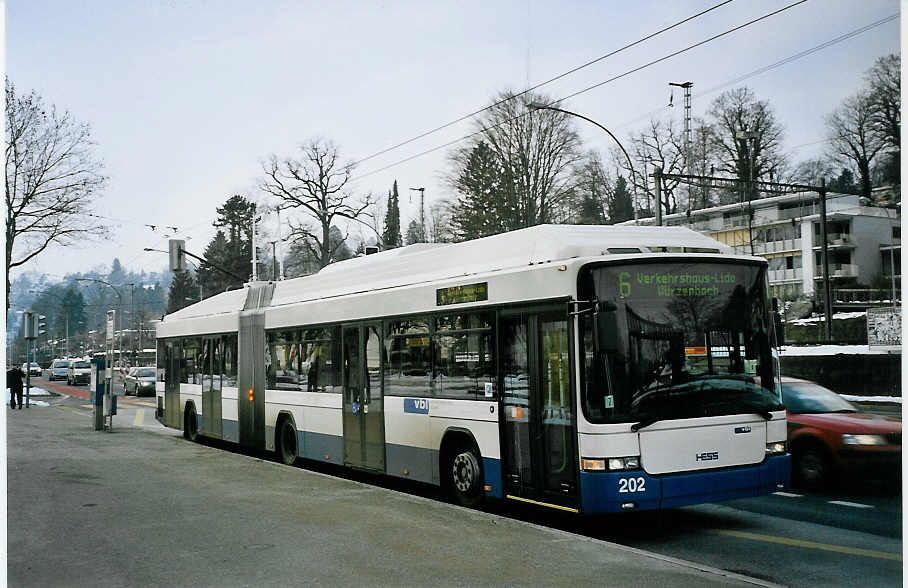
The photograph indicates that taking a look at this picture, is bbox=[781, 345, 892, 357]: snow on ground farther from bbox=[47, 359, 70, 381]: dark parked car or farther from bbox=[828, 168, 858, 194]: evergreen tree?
bbox=[47, 359, 70, 381]: dark parked car

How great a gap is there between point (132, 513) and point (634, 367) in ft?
17.6

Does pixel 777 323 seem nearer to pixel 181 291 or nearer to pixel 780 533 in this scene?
pixel 780 533

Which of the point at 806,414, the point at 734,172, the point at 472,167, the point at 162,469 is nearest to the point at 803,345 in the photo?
the point at 734,172

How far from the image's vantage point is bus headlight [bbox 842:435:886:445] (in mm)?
11617

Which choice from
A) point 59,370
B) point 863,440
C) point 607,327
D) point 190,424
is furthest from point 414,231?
point 607,327

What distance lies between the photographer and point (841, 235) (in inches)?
2501

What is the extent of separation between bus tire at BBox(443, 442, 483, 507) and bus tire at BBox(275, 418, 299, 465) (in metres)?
4.84

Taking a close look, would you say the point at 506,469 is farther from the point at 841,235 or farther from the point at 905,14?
the point at 841,235

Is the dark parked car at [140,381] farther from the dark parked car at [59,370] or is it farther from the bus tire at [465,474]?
the bus tire at [465,474]

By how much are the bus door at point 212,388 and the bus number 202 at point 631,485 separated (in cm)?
1183

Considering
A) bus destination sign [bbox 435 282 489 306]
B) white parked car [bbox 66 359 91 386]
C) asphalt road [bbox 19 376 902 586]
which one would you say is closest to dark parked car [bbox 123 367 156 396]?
white parked car [bbox 66 359 91 386]

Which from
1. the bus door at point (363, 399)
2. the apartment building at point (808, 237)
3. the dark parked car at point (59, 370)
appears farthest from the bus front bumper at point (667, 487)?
the dark parked car at point (59, 370)

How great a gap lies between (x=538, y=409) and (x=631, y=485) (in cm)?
135

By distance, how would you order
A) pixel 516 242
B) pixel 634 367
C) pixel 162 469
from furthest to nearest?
pixel 162 469 < pixel 516 242 < pixel 634 367
